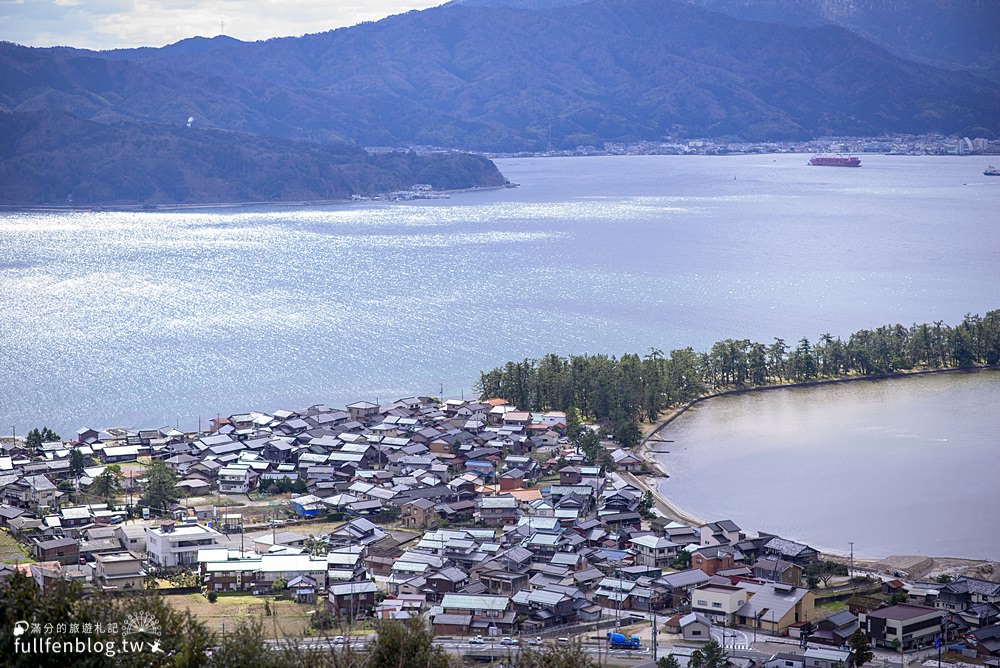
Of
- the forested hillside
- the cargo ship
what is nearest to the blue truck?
the forested hillside

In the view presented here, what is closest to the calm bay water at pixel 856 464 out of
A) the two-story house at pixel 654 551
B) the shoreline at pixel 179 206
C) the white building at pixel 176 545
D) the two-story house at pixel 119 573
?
the two-story house at pixel 654 551

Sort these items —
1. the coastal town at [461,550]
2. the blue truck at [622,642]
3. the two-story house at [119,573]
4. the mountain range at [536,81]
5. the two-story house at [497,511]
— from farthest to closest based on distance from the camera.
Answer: the mountain range at [536,81], the two-story house at [497,511], the two-story house at [119,573], the coastal town at [461,550], the blue truck at [622,642]

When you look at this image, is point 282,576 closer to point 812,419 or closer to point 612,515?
point 612,515

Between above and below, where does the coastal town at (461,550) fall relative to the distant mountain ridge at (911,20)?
below

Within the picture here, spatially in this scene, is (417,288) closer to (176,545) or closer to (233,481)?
(233,481)

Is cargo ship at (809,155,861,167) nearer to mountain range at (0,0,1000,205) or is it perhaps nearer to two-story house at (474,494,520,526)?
mountain range at (0,0,1000,205)

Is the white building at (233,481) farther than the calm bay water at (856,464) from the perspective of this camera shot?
Yes

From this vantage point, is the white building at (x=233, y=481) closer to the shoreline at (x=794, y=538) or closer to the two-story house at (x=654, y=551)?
the shoreline at (x=794, y=538)
